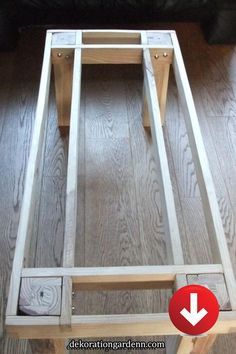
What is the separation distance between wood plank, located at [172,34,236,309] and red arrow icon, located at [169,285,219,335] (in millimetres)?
45

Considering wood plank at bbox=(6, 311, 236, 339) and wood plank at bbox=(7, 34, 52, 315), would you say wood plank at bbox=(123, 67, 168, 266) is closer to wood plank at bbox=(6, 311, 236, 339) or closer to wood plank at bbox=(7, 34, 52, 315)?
wood plank at bbox=(7, 34, 52, 315)

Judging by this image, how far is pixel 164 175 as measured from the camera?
2.61 ft

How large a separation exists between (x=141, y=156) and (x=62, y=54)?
0.42 metres

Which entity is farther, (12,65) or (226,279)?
(12,65)

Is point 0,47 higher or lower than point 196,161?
higher

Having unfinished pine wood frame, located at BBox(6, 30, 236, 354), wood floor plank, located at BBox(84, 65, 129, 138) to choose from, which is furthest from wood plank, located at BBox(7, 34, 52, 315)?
wood floor plank, located at BBox(84, 65, 129, 138)

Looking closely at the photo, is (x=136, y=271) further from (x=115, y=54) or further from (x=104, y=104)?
(x=104, y=104)

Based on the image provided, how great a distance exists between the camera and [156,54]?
3.51ft

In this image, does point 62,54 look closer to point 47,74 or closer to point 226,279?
point 47,74

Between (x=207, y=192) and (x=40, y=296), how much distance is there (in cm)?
38

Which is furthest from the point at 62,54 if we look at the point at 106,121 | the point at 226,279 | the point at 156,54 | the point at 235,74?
the point at 235,74

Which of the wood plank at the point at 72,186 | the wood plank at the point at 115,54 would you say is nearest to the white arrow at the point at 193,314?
the wood plank at the point at 72,186

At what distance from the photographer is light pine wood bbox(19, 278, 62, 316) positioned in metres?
0.59

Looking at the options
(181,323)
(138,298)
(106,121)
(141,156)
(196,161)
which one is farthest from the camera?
(106,121)
